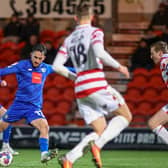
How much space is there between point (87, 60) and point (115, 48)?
9.07m

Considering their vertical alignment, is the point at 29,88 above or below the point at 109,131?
below

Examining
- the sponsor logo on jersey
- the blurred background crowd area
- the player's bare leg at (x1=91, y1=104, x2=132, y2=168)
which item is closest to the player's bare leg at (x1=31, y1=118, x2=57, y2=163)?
the sponsor logo on jersey

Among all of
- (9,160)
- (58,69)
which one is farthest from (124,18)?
(58,69)

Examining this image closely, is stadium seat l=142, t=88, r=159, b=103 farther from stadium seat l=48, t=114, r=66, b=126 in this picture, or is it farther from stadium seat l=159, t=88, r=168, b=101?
stadium seat l=48, t=114, r=66, b=126

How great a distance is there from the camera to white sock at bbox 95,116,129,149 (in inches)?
330

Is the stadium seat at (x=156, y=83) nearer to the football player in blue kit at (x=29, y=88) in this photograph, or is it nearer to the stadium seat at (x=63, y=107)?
the stadium seat at (x=63, y=107)

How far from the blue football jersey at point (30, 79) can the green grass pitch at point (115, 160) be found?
0.88 metres

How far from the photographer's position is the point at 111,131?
8.43 metres

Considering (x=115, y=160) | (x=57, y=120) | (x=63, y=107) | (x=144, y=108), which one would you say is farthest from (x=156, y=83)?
(x=115, y=160)

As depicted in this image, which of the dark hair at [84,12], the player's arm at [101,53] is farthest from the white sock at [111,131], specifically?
the dark hair at [84,12]

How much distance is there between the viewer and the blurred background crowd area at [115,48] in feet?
50.7

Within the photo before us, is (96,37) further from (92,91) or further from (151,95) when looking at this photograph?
(151,95)

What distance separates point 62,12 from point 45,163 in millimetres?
7421

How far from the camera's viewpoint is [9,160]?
397 inches
